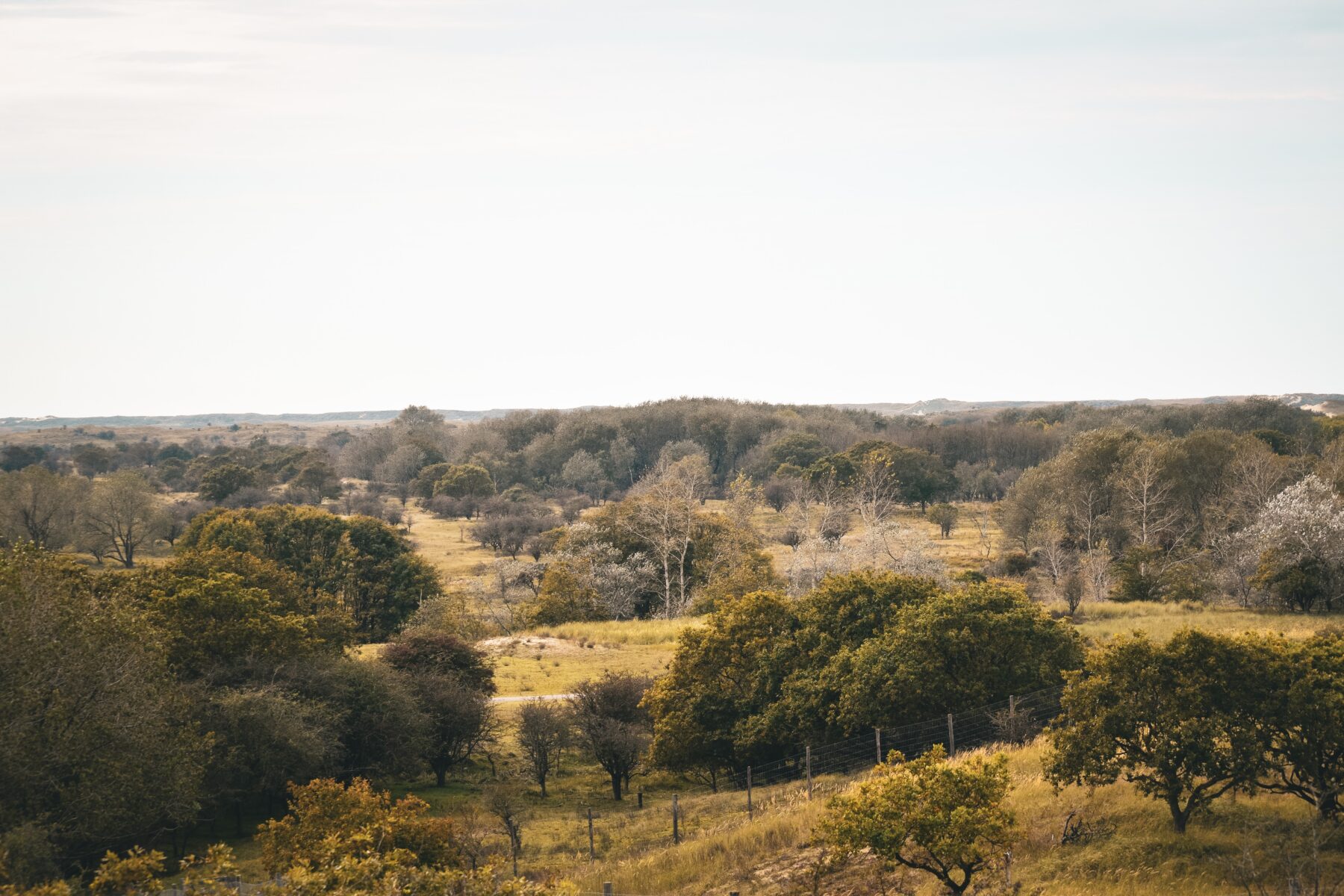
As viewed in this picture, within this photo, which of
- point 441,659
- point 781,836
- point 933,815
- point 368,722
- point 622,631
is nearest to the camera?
point 933,815

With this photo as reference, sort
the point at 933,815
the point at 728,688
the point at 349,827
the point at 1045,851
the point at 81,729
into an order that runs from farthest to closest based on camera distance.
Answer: the point at 728,688
the point at 81,729
the point at 349,827
the point at 1045,851
the point at 933,815

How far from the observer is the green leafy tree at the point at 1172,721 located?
A: 17.9 m

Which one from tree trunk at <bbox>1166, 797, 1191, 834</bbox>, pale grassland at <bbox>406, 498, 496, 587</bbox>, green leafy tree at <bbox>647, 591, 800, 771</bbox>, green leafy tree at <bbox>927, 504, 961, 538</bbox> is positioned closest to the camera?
tree trunk at <bbox>1166, 797, 1191, 834</bbox>

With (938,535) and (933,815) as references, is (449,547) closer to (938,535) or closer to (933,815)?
(938,535)

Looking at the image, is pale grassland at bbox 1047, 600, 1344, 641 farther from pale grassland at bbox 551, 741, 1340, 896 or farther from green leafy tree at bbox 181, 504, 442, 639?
green leafy tree at bbox 181, 504, 442, 639

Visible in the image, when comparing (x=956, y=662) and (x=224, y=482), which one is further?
(x=224, y=482)

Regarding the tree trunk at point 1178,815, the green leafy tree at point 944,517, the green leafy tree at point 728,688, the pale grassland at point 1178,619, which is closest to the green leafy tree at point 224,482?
the green leafy tree at point 944,517

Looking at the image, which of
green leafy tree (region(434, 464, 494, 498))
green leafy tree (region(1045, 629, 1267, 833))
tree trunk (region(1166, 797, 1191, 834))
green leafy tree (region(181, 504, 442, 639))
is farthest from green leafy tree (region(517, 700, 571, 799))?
green leafy tree (region(434, 464, 494, 498))

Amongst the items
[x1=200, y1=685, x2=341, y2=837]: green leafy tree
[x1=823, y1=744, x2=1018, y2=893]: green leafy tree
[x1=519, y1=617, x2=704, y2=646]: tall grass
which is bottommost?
[x1=519, y1=617, x2=704, y2=646]: tall grass

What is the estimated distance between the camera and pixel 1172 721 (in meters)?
18.2

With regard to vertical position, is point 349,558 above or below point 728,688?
above

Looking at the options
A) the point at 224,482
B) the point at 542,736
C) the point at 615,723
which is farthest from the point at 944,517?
the point at 224,482

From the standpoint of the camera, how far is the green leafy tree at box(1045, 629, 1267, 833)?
58.6 feet

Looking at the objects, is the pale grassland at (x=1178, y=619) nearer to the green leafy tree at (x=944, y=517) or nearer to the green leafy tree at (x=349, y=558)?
the green leafy tree at (x=944, y=517)
